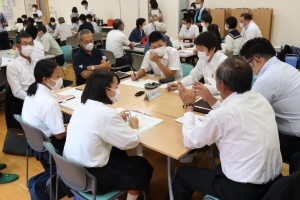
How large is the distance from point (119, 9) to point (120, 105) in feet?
25.8

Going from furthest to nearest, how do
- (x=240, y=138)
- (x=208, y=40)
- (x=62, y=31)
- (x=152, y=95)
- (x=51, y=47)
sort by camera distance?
(x=62, y=31), (x=51, y=47), (x=208, y=40), (x=152, y=95), (x=240, y=138)

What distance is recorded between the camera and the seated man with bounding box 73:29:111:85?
3590 mm

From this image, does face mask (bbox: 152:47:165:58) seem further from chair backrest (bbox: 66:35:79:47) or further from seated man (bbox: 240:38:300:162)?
chair backrest (bbox: 66:35:79:47)

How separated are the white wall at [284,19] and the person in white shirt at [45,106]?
6094 millimetres

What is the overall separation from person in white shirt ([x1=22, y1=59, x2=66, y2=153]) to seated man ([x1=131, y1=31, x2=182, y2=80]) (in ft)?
3.78

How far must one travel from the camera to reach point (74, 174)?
1.73 meters

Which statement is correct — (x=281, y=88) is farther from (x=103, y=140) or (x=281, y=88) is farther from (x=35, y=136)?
(x=35, y=136)

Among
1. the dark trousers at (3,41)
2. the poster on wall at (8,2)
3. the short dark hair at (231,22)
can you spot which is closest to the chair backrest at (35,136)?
the short dark hair at (231,22)

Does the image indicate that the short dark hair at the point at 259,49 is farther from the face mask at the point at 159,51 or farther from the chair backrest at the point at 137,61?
the chair backrest at the point at 137,61

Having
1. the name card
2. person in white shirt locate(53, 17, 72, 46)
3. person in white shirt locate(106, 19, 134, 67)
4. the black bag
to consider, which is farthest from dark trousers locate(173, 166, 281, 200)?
person in white shirt locate(53, 17, 72, 46)

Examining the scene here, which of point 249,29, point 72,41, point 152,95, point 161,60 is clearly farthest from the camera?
point 72,41

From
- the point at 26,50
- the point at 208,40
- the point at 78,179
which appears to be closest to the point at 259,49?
the point at 208,40

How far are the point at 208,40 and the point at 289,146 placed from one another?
1260 mm

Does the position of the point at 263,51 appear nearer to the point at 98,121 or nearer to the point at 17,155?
the point at 98,121
